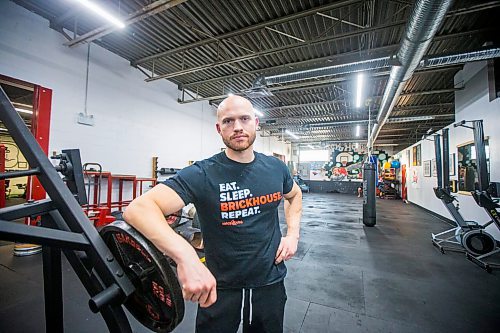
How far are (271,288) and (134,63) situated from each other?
629 cm

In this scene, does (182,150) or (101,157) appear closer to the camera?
(101,157)

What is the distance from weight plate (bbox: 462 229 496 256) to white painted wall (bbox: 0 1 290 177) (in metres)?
6.68

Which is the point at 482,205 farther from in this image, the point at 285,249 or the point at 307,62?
the point at 307,62

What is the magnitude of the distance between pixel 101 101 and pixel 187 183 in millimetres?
5308

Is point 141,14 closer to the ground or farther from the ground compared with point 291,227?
farther from the ground

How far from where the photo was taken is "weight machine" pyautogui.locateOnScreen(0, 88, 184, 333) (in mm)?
740

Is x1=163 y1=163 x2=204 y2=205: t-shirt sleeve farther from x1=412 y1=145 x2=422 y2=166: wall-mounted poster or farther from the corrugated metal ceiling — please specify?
x1=412 y1=145 x2=422 y2=166: wall-mounted poster

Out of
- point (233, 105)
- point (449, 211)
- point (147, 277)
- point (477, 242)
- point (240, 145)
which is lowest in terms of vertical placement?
point (477, 242)

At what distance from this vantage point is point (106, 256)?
84 cm

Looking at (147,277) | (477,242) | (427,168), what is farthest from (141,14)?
(427,168)

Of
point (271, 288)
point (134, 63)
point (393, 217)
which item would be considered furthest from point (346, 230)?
point (134, 63)

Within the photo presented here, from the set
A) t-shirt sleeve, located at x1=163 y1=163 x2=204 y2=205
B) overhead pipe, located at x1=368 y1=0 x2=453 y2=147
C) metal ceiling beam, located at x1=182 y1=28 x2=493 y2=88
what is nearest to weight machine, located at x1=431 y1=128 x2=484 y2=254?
overhead pipe, located at x1=368 y1=0 x2=453 y2=147

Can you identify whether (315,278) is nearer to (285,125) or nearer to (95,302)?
(95,302)

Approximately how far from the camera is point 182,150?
735 centimetres
